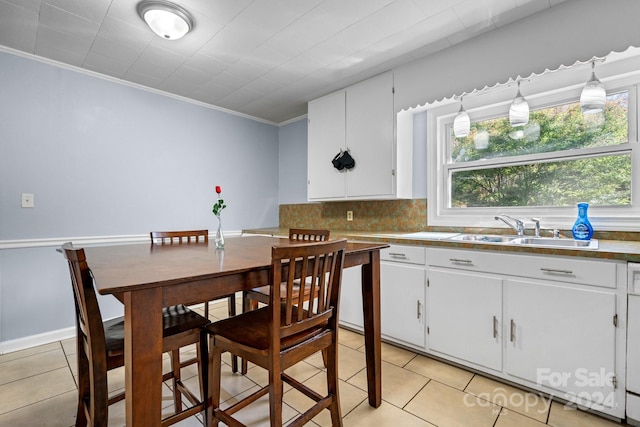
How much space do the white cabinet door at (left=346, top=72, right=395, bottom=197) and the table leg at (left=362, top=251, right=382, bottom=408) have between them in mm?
1257

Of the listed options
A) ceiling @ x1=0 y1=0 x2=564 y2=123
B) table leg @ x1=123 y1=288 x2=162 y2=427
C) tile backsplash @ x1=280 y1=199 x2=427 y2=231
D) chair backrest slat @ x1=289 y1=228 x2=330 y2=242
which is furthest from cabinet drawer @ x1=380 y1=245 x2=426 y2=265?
table leg @ x1=123 y1=288 x2=162 y2=427

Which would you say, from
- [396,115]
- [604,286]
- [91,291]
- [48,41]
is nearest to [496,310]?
[604,286]

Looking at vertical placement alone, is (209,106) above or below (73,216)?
above

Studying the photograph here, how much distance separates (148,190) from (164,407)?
2.14m

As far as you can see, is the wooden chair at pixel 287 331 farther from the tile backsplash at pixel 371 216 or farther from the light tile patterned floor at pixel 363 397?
the tile backsplash at pixel 371 216

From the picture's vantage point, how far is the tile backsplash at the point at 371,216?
2.87 meters

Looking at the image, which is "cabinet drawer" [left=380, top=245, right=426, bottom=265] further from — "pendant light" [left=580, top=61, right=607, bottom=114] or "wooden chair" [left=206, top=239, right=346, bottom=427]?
"pendant light" [left=580, top=61, right=607, bottom=114]

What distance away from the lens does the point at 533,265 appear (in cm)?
175

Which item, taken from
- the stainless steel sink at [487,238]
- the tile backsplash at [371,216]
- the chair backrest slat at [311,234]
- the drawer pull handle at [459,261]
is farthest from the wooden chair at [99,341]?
the tile backsplash at [371,216]

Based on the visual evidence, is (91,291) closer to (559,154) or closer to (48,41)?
(48,41)

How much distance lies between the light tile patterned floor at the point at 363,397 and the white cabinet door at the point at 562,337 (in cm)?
14

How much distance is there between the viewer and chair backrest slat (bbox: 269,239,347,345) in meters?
1.09

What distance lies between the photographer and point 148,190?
10.3ft

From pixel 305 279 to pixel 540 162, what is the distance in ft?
7.16
